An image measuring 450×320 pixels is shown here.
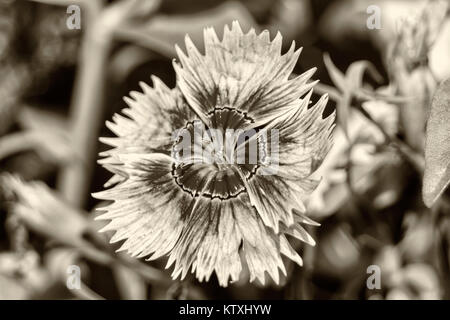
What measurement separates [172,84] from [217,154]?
0.06m

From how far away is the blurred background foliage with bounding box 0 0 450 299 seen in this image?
478mm

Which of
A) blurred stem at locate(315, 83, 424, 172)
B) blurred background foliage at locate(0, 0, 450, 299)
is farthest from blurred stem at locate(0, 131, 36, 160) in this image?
blurred stem at locate(315, 83, 424, 172)

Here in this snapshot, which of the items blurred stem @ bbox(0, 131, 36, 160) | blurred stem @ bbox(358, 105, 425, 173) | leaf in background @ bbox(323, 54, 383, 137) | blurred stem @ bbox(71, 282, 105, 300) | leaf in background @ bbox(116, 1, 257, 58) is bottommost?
blurred stem @ bbox(71, 282, 105, 300)

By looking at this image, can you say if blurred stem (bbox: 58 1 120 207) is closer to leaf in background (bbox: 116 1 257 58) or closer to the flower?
leaf in background (bbox: 116 1 257 58)

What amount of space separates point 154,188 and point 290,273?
0.12m

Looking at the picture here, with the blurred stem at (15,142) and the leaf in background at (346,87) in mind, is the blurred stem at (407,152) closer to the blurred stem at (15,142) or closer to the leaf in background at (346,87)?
the leaf in background at (346,87)

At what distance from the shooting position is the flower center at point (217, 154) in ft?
1.36

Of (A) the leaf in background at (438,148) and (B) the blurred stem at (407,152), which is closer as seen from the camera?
(A) the leaf in background at (438,148)

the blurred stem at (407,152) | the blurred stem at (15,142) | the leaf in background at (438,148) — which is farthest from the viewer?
the blurred stem at (15,142)

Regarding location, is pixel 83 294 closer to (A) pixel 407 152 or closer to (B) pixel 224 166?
(B) pixel 224 166

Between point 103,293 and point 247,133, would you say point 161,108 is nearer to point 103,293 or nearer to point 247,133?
point 247,133

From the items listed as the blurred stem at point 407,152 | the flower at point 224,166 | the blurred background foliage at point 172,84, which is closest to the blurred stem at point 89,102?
the blurred background foliage at point 172,84

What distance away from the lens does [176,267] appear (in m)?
0.41

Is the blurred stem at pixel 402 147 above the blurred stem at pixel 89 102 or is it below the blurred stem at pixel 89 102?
below
